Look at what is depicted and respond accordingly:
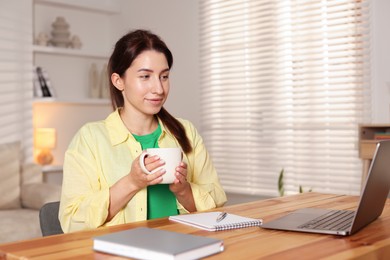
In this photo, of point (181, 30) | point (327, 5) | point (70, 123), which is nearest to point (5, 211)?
point (70, 123)

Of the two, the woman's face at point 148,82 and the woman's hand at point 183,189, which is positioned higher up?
the woman's face at point 148,82

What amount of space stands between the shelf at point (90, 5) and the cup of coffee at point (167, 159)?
3.91 meters

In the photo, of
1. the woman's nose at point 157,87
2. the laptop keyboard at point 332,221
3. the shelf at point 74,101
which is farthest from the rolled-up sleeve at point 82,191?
the shelf at point 74,101

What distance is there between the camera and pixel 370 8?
360 centimetres

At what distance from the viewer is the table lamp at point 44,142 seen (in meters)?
4.68

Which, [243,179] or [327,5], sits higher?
[327,5]

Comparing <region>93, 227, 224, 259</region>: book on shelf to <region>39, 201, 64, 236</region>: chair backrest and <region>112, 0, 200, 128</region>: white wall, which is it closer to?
<region>39, 201, 64, 236</region>: chair backrest

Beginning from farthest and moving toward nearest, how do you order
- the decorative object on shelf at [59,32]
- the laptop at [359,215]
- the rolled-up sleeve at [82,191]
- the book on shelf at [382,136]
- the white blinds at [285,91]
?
the decorative object on shelf at [59,32], the white blinds at [285,91], the book on shelf at [382,136], the rolled-up sleeve at [82,191], the laptop at [359,215]

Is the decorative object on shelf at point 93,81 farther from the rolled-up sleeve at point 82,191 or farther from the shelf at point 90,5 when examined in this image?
the rolled-up sleeve at point 82,191

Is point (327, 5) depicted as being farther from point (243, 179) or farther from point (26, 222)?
point (26, 222)

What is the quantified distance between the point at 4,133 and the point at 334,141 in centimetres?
264

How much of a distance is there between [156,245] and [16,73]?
401cm

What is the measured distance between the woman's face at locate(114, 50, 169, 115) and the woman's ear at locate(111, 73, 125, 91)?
67mm

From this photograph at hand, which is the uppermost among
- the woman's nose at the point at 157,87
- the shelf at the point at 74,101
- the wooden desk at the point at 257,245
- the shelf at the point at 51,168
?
the shelf at the point at 74,101
